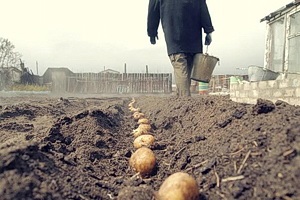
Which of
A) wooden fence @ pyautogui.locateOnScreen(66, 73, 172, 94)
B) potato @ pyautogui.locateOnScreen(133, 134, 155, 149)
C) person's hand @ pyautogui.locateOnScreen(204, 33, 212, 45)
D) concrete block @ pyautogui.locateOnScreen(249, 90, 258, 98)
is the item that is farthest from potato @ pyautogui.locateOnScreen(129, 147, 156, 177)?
wooden fence @ pyautogui.locateOnScreen(66, 73, 172, 94)

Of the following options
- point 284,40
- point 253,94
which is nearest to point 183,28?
point 253,94

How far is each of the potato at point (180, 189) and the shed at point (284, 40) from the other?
25.9 feet

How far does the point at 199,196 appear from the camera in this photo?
7.04 feet

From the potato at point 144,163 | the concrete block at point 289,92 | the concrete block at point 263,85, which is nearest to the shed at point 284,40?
the concrete block at point 263,85

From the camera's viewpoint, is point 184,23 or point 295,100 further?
point 184,23

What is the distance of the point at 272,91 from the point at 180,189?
4740 millimetres

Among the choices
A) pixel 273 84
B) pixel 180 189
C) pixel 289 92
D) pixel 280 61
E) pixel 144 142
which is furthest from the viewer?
pixel 280 61

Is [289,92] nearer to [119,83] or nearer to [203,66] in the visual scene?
[203,66]

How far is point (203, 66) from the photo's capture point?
7.07 meters

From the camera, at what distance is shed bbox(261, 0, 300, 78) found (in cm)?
963

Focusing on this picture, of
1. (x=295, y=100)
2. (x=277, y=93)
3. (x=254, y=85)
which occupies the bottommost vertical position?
(x=295, y=100)

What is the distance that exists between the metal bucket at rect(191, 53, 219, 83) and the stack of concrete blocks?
1001 millimetres

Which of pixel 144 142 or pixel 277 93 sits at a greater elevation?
pixel 277 93

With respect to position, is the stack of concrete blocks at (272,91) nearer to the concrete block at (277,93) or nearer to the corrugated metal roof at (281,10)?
the concrete block at (277,93)
